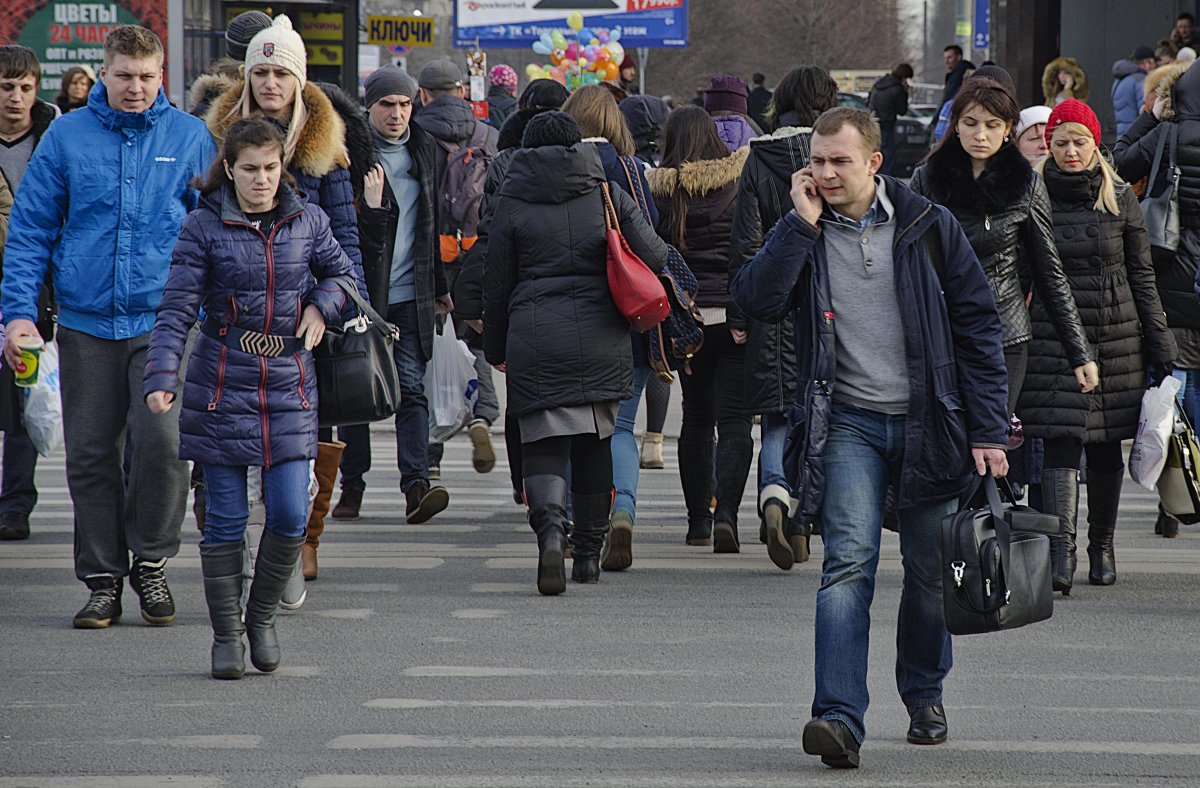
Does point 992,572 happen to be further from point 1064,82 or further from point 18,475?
point 1064,82

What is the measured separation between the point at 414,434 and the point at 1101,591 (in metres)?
3.57

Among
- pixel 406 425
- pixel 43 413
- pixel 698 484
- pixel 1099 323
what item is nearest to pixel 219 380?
pixel 43 413

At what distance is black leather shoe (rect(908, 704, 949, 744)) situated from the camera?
5.91 metres

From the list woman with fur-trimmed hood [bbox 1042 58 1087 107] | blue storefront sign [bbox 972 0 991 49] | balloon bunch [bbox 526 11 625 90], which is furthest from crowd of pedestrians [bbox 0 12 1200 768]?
blue storefront sign [bbox 972 0 991 49]

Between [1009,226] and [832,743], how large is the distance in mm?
2757

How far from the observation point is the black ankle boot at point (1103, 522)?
866 cm

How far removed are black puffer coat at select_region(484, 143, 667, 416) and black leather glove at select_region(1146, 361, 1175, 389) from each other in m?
2.27

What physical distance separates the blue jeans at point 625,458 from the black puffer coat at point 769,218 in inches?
25.6

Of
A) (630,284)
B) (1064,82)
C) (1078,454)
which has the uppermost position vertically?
(1064,82)

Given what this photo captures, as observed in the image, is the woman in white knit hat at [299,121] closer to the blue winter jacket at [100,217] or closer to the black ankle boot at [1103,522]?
the blue winter jacket at [100,217]

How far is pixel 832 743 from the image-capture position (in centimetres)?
554

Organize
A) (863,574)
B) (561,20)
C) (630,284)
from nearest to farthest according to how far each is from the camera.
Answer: (863,574) → (630,284) → (561,20)

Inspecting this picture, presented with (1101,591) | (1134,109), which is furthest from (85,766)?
(1134,109)

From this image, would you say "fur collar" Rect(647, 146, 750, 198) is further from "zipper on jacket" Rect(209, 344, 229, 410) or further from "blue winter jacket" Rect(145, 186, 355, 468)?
"zipper on jacket" Rect(209, 344, 229, 410)
